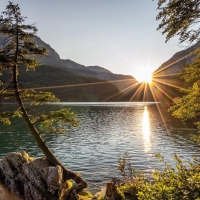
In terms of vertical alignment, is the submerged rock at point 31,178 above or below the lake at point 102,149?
above

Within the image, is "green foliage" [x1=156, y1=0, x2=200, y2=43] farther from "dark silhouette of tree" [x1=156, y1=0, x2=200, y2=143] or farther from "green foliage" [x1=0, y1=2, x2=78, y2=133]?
"green foliage" [x1=0, y1=2, x2=78, y2=133]

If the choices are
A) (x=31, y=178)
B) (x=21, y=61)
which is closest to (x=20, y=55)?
(x=21, y=61)

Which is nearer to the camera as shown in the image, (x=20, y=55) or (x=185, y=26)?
(x=185, y=26)

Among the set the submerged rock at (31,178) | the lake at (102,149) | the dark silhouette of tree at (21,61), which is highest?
the dark silhouette of tree at (21,61)

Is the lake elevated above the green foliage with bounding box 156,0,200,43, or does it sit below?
below

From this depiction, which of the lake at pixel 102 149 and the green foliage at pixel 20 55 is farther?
the lake at pixel 102 149

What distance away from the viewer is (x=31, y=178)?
1741cm

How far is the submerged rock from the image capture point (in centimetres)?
1672

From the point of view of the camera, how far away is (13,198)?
16859mm

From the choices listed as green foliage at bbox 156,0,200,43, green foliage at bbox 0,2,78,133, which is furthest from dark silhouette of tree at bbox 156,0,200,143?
green foliage at bbox 0,2,78,133

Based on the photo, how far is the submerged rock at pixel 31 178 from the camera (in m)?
16.7

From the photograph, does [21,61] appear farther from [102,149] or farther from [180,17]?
[102,149]

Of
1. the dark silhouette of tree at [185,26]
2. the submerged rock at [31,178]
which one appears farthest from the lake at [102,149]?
the dark silhouette of tree at [185,26]

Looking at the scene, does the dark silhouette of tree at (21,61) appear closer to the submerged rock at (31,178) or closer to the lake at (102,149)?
the submerged rock at (31,178)
